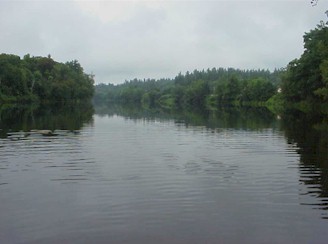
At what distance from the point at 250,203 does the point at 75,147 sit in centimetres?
1686

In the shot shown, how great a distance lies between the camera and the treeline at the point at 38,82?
4953 inches

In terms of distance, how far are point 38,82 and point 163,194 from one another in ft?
448

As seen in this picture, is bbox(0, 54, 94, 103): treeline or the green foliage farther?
bbox(0, 54, 94, 103): treeline

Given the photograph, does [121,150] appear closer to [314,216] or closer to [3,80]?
[314,216]

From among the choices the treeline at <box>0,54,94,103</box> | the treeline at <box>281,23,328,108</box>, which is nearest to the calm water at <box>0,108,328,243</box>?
the treeline at <box>281,23,328,108</box>

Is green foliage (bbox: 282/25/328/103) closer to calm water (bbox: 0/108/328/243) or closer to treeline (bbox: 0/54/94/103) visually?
calm water (bbox: 0/108/328/243)

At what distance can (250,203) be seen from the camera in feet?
48.1

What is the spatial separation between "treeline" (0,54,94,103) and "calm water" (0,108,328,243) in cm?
10530

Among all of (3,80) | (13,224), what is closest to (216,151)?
(13,224)

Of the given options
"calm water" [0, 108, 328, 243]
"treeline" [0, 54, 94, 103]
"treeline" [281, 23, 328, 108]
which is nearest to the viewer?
"calm water" [0, 108, 328, 243]

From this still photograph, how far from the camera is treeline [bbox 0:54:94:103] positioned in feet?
413

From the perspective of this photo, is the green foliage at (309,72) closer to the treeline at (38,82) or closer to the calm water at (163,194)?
the calm water at (163,194)

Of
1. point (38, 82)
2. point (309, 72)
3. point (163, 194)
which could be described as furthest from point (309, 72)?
point (38, 82)

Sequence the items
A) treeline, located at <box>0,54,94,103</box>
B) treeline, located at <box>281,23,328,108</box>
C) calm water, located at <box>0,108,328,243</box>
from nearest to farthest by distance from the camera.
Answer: calm water, located at <box>0,108,328,243</box> < treeline, located at <box>281,23,328,108</box> < treeline, located at <box>0,54,94,103</box>
